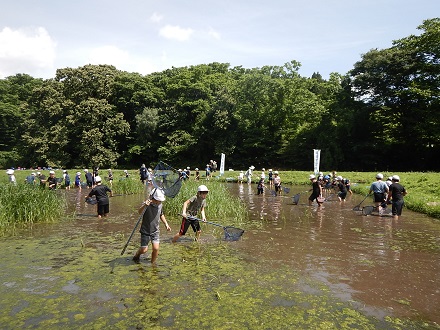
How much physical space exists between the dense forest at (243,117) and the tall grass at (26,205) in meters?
36.9

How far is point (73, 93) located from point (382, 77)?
138 ft

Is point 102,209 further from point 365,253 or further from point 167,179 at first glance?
point 365,253

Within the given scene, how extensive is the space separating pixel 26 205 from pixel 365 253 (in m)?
10.9

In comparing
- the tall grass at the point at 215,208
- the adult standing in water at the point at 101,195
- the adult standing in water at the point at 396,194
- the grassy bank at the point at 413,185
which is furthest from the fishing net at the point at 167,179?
the grassy bank at the point at 413,185

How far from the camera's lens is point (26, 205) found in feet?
40.5

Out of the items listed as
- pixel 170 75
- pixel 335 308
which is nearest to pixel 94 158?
pixel 170 75

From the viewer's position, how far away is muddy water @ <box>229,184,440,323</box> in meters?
6.16

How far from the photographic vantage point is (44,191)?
13484mm

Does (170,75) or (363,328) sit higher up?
(170,75)

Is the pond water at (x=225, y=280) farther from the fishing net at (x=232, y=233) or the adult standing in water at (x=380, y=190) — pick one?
the adult standing in water at (x=380, y=190)

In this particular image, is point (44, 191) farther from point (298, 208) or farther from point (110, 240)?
point (298, 208)

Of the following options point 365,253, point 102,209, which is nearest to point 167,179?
point 365,253

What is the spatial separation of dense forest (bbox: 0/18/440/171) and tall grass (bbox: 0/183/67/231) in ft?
121

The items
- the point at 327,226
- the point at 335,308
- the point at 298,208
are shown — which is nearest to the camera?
the point at 335,308
